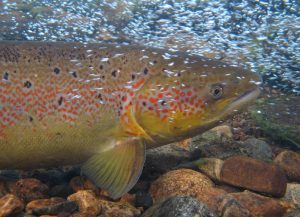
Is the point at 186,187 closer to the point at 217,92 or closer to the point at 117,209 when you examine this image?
the point at 117,209

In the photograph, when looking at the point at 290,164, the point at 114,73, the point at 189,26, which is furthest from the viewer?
the point at 189,26

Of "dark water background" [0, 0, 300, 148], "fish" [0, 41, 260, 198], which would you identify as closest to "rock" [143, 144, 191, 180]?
"fish" [0, 41, 260, 198]

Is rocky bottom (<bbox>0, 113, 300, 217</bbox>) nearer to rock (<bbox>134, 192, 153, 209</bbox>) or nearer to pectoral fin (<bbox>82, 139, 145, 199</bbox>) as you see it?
rock (<bbox>134, 192, 153, 209</bbox>)

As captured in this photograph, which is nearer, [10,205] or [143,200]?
[10,205]

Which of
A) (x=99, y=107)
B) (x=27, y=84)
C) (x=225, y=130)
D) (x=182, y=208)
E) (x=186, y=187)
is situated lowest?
(x=225, y=130)

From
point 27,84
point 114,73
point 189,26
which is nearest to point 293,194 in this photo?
point 114,73

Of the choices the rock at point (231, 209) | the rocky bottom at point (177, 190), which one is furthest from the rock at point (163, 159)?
the rock at point (231, 209)

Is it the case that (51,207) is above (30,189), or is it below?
above

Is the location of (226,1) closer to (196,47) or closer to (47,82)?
(196,47)
